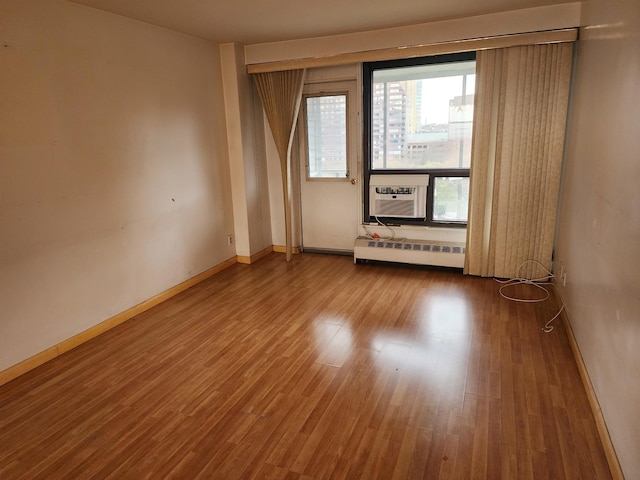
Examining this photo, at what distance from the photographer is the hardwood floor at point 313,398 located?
74.1 inches

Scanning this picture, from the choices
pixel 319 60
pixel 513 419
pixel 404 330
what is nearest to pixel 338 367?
pixel 404 330

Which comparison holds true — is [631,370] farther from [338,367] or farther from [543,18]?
[543,18]

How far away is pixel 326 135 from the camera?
4859 mm

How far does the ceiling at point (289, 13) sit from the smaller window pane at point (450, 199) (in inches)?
61.1

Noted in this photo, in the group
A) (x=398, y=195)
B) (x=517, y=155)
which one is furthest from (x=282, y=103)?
(x=517, y=155)

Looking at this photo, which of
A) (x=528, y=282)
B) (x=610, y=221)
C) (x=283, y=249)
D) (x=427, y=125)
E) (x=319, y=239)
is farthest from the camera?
(x=283, y=249)

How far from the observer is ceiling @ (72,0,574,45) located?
9.97ft

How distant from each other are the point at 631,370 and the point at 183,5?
11.4 ft

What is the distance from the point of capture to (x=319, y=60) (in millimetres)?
4281

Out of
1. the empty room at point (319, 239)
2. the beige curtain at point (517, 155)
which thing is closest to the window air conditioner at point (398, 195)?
the empty room at point (319, 239)

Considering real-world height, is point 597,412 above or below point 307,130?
below

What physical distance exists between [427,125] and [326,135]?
3.90 feet

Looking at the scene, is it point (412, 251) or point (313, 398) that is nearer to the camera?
point (313, 398)

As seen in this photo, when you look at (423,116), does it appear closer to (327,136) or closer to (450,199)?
(450,199)
